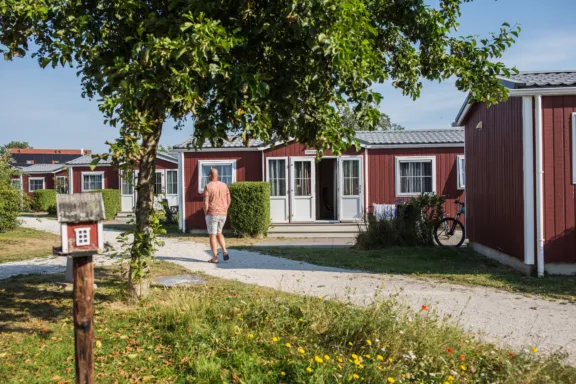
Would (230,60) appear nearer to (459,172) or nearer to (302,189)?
(302,189)

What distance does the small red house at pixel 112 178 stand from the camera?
24359 mm

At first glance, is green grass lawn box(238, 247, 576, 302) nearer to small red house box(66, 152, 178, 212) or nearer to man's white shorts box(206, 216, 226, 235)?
man's white shorts box(206, 216, 226, 235)

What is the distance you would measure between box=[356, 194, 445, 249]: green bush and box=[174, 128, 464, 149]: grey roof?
18.8 feet

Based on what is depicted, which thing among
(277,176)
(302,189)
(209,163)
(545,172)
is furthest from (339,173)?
(545,172)

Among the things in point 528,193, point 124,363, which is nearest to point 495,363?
point 124,363

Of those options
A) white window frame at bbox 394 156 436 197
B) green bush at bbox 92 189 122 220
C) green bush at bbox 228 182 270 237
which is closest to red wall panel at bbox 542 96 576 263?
green bush at bbox 228 182 270 237

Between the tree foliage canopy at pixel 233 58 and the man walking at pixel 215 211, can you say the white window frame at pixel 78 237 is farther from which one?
the man walking at pixel 215 211

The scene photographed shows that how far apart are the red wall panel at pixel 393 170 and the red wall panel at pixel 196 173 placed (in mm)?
3843

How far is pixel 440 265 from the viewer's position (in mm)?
9148

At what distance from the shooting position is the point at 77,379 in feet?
11.2

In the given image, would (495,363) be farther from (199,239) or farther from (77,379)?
(199,239)

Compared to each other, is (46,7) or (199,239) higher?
(46,7)

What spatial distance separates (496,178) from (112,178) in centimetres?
2129

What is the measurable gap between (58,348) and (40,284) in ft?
10.6
